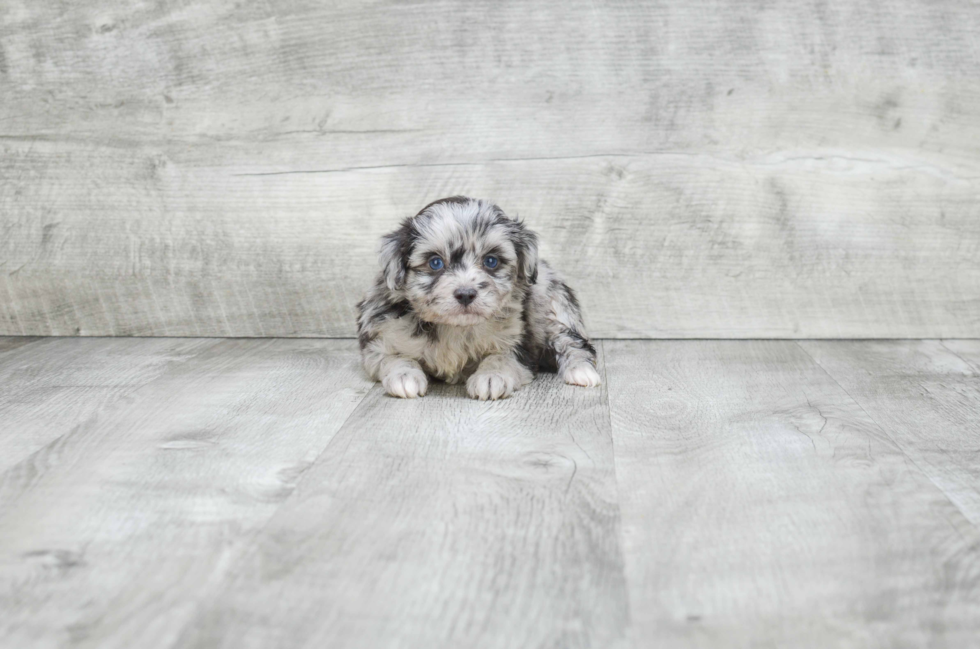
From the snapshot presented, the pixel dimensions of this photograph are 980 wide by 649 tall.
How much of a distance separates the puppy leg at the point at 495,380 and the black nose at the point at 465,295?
0.89ft

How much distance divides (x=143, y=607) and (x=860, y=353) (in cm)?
308

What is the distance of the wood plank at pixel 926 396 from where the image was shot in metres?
2.22

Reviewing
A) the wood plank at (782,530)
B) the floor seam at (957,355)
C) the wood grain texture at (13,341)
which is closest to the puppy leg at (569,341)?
the wood plank at (782,530)

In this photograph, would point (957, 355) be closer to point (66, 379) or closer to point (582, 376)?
point (582, 376)

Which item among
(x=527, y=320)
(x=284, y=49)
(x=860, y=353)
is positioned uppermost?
(x=284, y=49)

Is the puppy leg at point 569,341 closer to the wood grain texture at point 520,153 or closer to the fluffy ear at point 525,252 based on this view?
the fluffy ear at point 525,252

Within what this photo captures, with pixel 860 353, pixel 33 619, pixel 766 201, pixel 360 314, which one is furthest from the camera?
pixel 766 201

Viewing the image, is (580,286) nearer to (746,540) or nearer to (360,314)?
(360,314)

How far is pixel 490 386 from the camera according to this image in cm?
295

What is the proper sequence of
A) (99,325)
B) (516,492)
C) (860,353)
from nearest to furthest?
(516,492)
(860,353)
(99,325)

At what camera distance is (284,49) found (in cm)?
396

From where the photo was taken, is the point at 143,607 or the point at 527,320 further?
the point at 527,320

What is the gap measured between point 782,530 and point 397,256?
1669mm

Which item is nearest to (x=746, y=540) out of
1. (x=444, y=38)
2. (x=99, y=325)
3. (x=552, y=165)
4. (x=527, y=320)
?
(x=527, y=320)
